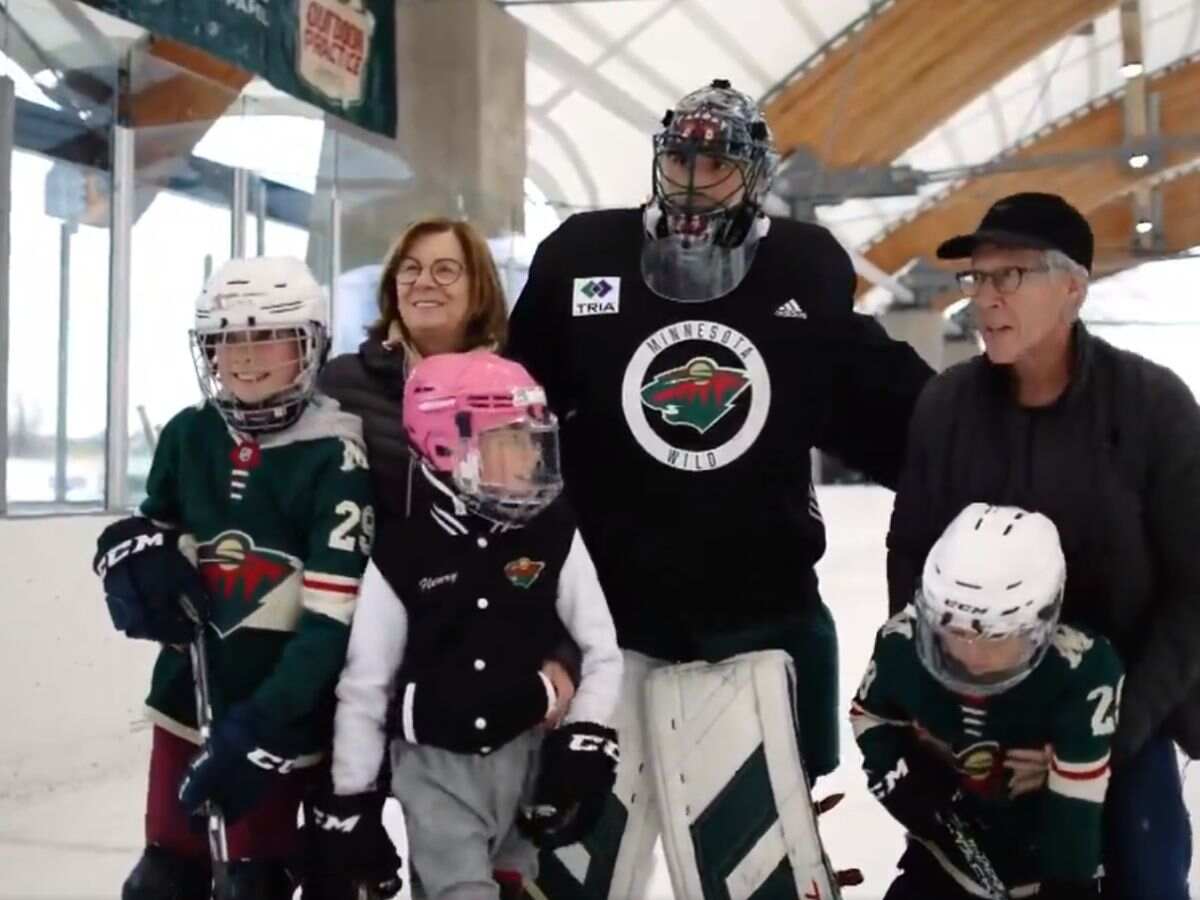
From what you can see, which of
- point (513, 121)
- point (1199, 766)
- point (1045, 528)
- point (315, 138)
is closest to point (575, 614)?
point (1045, 528)

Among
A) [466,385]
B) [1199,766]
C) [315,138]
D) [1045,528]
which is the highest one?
[315,138]

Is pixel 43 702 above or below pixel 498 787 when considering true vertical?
below

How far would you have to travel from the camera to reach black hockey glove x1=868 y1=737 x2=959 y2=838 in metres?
1.66

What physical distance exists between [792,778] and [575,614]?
37cm

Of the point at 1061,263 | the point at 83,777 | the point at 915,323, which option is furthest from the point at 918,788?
the point at 915,323

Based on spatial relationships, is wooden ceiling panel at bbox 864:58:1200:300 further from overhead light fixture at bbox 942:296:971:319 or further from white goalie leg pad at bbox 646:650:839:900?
white goalie leg pad at bbox 646:650:839:900

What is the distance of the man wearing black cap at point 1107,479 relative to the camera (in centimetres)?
163

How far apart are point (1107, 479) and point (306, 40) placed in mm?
4183

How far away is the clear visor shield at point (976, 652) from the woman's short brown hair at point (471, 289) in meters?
0.65

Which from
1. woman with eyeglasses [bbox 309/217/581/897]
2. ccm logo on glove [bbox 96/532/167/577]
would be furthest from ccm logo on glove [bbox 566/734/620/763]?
ccm logo on glove [bbox 96/532/167/577]

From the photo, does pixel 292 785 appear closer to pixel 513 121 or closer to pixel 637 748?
pixel 637 748

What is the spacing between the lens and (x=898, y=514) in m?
1.78

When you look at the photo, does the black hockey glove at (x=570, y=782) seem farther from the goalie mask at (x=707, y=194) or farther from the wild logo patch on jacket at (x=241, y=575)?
the goalie mask at (x=707, y=194)

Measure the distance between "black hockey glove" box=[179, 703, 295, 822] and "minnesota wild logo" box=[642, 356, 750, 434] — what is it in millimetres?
630
